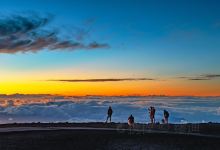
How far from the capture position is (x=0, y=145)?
123 ft

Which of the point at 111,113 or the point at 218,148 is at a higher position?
the point at 111,113

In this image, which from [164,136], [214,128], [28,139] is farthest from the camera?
[214,128]

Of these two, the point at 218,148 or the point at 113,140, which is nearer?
the point at 218,148

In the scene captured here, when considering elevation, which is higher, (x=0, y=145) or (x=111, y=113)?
(x=111, y=113)

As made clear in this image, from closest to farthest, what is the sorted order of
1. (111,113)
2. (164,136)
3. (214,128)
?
(164,136), (214,128), (111,113)

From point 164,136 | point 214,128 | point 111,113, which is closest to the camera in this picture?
point 164,136

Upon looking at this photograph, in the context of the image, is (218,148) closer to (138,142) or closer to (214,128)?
(138,142)

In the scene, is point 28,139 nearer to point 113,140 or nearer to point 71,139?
point 71,139

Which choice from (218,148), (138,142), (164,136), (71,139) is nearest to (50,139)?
(71,139)

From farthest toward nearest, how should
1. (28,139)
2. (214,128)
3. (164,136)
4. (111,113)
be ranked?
1. (111,113)
2. (214,128)
3. (164,136)
4. (28,139)

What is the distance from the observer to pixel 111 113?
189ft

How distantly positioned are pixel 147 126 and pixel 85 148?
16.4m

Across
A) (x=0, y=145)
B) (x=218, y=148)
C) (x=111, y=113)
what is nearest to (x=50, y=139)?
(x=0, y=145)

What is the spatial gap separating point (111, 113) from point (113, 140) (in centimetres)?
1634
